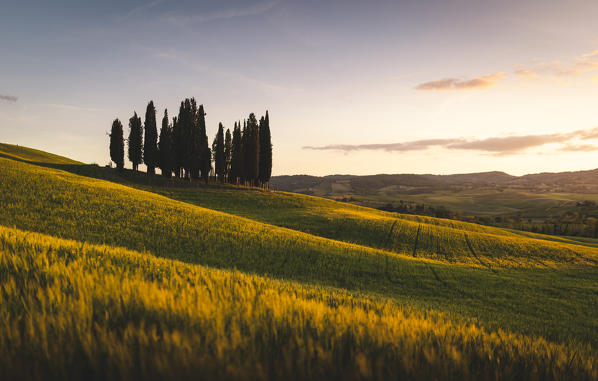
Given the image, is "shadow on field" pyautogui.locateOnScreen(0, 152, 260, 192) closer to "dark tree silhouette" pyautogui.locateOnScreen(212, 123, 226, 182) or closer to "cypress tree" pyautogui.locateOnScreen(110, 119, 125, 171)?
"cypress tree" pyautogui.locateOnScreen(110, 119, 125, 171)

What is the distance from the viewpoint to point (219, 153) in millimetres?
74688

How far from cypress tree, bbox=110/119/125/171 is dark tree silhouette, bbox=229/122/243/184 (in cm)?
2503

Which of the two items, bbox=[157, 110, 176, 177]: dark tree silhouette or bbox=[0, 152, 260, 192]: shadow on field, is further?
bbox=[157, 110, 176, 177]: dark tree silhouette

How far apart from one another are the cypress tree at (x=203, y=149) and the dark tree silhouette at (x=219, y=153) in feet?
14.7

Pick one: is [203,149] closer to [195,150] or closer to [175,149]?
[195,150]

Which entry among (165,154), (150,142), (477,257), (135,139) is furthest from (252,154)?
(477,257)

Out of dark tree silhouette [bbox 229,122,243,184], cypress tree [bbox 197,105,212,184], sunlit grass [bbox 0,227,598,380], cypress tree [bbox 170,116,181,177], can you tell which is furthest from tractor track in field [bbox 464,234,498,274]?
cypress tree [bbox 170,116,181,177]

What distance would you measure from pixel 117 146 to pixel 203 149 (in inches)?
749

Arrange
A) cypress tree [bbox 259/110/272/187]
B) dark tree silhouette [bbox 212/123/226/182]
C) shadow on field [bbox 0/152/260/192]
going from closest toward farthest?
1. shadow on field [bbox 0/152/260/192]
2. cypress tree [bbox 259/110/272/187]
3. dark tree silhouette [bbox 212/123/226/182]

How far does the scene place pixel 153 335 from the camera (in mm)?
1562

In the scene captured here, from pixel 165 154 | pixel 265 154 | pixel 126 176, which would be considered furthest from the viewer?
pixel 265 154

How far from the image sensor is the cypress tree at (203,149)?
6831 cm

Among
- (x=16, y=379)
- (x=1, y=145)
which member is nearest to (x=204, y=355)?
(x=16, y=379)

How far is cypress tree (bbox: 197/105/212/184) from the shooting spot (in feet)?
224
